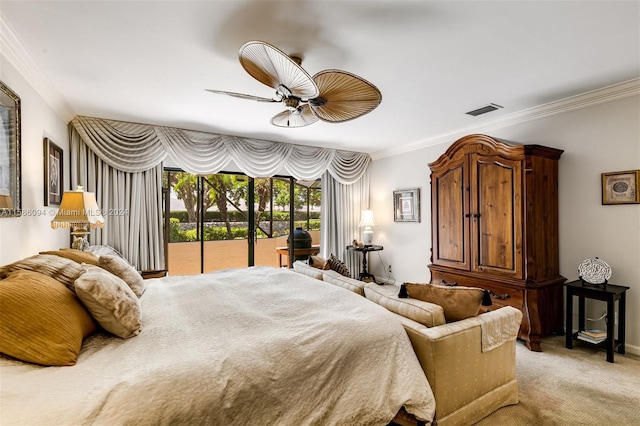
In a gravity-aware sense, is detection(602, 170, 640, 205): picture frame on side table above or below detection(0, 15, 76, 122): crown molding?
below

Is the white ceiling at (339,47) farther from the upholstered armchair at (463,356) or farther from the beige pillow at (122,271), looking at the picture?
the upholstered armchair at (463,356)

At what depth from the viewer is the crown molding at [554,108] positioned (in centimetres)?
287

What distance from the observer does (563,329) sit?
3270 mm

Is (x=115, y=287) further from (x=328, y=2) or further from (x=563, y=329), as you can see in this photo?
(x=563, y=329)

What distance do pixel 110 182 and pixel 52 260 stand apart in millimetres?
2654

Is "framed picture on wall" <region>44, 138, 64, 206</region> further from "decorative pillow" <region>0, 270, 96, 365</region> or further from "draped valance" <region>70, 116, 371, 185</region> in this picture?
"decorative pillow" <region>0, 270, 96, 365</region>

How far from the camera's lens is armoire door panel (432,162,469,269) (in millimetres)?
3668

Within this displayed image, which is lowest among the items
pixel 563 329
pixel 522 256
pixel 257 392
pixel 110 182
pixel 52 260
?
pixel 563 329

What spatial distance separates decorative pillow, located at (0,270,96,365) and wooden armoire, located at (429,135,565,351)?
3.49 m

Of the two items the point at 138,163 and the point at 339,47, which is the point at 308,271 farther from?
the point at 138,163

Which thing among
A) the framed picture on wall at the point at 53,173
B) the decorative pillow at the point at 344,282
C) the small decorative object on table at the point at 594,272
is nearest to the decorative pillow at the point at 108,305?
the decorative pillow at the point at 344,282

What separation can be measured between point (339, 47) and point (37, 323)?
229 centimetres

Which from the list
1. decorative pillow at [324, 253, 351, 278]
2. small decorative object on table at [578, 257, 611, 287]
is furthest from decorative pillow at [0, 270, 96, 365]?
small decorative object on table at [578, 257, 611, 287]

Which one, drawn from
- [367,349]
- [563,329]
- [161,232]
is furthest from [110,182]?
[563,329]
